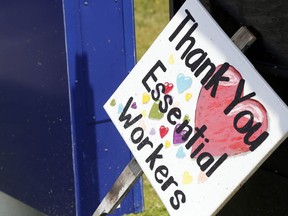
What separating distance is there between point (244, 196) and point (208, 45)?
64cm

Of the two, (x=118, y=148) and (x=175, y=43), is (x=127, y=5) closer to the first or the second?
(x=118, y=148)

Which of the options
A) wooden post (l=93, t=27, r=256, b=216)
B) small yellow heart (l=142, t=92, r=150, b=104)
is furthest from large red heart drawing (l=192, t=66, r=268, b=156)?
small yellow heart (l=142, t=92, r=150, b=104)

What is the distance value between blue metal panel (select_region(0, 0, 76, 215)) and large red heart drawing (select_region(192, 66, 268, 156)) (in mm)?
1158

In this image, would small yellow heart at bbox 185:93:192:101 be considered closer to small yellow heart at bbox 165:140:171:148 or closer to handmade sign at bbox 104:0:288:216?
handmade sign at bbox 104:0:288:216

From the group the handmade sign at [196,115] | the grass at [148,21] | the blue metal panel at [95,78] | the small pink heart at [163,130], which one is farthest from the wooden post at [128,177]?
the grass at [148,21]

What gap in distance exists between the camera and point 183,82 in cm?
239

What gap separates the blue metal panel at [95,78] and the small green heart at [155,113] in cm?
92

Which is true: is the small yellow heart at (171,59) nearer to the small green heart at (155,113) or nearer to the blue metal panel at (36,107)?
the small green heart at (155,113)

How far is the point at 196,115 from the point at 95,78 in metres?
1.13

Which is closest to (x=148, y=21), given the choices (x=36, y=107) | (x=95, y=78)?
(x=36, y=107)

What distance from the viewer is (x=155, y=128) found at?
245cm

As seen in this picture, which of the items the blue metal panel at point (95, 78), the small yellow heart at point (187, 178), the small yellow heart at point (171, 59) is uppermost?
the blue metal panel at point (95, 78)

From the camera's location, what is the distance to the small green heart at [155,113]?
2443mm

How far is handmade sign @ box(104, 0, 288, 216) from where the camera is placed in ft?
7.12
